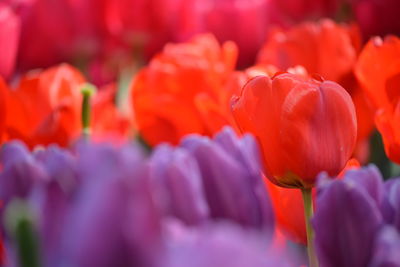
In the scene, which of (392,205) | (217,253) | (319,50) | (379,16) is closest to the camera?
(217,253)

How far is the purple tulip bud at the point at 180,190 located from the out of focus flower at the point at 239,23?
1.57ft

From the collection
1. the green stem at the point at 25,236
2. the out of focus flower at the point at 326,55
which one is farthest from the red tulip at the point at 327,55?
the green stem at the point at 25,236

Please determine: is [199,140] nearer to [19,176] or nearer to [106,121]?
[19,176]

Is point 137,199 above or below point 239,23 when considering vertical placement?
above

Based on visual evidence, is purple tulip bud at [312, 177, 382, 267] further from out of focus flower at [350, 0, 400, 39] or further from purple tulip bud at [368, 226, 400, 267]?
out of focus flower at [350, 0, 400, 39]

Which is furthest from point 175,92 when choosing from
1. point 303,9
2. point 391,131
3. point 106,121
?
point 303,9

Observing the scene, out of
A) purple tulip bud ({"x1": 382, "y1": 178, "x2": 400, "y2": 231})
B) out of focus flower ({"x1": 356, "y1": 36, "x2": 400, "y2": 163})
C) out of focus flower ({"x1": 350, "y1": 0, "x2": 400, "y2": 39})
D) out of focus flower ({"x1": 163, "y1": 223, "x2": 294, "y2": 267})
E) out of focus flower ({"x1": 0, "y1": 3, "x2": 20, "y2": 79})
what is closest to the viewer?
out of focus flower ({"x1": 163, "y1": 223, "x2": 294, "y2": 267})

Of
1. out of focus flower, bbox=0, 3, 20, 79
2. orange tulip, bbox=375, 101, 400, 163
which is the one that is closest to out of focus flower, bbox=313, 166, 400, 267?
orange tulip, bbox=375, 101, 400, 163

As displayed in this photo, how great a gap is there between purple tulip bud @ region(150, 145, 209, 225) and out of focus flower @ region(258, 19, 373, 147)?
0.23 meters

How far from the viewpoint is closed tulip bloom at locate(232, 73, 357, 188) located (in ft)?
1.12

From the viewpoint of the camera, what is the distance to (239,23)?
76cm

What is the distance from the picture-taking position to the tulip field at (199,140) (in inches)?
7.3

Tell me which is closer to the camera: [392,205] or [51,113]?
[392,205]

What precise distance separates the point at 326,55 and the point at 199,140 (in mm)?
247
